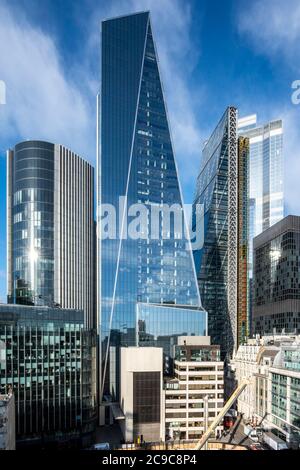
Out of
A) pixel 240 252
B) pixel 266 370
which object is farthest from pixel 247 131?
pixel 266 370

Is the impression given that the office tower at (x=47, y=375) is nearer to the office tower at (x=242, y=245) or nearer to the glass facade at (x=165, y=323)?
the glass facade at (x=165, y=323)

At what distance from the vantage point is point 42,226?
2722 cm

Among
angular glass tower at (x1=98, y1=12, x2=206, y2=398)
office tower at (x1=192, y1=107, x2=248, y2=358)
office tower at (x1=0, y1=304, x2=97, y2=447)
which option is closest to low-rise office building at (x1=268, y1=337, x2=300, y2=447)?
office tower at (x1=0, y1=304, x2=97, y2=447)

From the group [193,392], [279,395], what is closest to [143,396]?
[193,392]

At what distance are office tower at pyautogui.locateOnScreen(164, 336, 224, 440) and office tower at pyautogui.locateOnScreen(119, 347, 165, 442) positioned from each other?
0.52m

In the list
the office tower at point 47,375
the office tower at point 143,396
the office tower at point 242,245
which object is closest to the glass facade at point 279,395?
the office tower at point 143,396

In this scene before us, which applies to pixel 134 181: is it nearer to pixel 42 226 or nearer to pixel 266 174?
pixel 42 226

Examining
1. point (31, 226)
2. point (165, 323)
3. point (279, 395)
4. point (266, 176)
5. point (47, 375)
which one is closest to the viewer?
point (47, 375)

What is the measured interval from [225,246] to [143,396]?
2418 cm

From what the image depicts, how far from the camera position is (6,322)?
15242 millimetres

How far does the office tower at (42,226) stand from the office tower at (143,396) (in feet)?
34.9

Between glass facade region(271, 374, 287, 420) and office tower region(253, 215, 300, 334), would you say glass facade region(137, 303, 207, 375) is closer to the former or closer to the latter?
office tower region(253, 215, 300, 334)

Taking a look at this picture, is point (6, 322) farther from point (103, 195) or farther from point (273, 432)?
point (103, 195)
